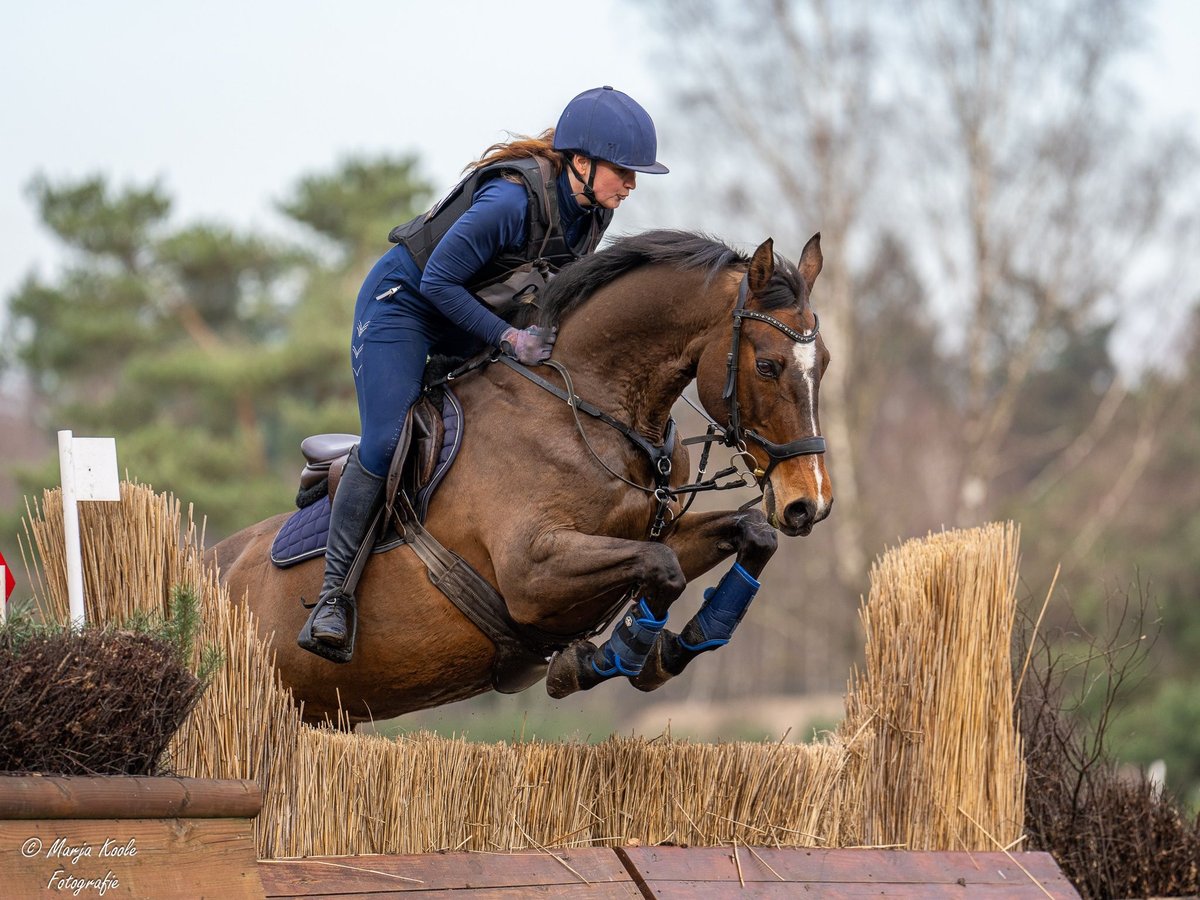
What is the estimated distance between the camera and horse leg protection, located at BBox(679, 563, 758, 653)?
15.7 ft

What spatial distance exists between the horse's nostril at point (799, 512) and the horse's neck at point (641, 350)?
25.8 inches

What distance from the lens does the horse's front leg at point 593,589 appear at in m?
4.54

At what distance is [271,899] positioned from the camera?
371 centimetres

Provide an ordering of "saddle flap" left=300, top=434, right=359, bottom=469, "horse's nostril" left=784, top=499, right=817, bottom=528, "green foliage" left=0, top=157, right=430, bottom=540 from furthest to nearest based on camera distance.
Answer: "green foliage" left=0, top=157, right=430, bottom=540, "saddle flap" left=300, top=434, right=359, bottom=469, "horse's nostril" left=784, top=499, right=817, bottom=528

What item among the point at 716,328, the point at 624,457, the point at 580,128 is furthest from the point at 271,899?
the point at 580,128

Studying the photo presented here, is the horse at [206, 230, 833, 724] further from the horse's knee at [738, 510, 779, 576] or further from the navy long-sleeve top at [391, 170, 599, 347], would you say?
the navy long-sleeve top at [391, 170, 599, 347]

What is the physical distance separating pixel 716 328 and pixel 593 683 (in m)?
1.16

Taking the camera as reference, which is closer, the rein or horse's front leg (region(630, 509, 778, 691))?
the rein

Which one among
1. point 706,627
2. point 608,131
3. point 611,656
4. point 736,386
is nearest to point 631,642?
point 611,656

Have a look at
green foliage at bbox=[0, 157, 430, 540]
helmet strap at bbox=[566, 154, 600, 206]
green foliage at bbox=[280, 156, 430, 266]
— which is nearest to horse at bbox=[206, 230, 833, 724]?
helmet strap at bbox=[566, 154, 600, 206]

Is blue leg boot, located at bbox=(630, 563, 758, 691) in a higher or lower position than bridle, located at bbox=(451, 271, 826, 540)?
lower

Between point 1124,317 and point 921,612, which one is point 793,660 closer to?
point 1124,317

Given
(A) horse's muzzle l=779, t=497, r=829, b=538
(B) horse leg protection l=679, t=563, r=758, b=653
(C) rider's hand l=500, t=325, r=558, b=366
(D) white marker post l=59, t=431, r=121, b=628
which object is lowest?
(B) horse leg protection l=679, t=563, r=758, b=653

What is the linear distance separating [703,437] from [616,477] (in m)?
0.31
